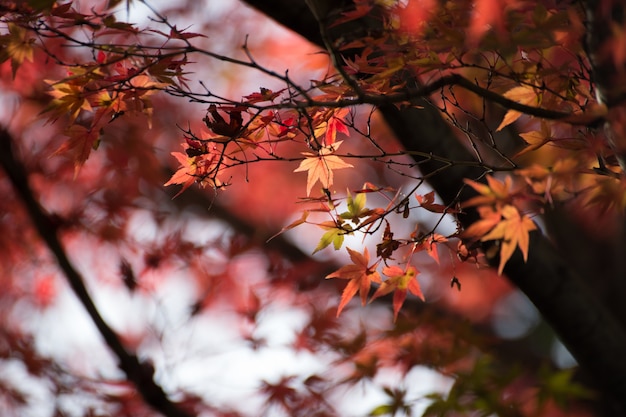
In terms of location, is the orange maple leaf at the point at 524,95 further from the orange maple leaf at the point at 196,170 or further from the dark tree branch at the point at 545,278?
the orange maple leaf at the point at 196,170

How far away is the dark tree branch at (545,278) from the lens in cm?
149

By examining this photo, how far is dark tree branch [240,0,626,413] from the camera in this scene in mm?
1490

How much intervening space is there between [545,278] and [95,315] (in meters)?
1.21

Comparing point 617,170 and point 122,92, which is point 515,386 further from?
point 122,92

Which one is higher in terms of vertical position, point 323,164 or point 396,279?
point 323,164

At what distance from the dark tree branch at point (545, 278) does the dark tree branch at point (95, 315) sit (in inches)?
37.0

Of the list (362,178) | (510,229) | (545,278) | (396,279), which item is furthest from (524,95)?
(362,178)

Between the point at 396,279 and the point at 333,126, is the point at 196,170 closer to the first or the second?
the point at 333,126

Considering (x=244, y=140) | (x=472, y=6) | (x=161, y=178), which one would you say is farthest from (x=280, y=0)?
(x=161, y=178)

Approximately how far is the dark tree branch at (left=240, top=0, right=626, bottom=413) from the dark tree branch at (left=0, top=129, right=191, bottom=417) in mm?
939

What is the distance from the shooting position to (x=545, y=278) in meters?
1.56

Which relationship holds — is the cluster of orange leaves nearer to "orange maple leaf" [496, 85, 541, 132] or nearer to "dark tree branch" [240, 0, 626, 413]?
"orange maple leaf" [496, 85, 541, 132]

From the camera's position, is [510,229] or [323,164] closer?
[510,229]

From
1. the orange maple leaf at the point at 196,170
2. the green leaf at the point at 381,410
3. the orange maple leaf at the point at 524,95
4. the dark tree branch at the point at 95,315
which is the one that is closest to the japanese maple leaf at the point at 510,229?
the orange maple leaf at the point at 524,95
